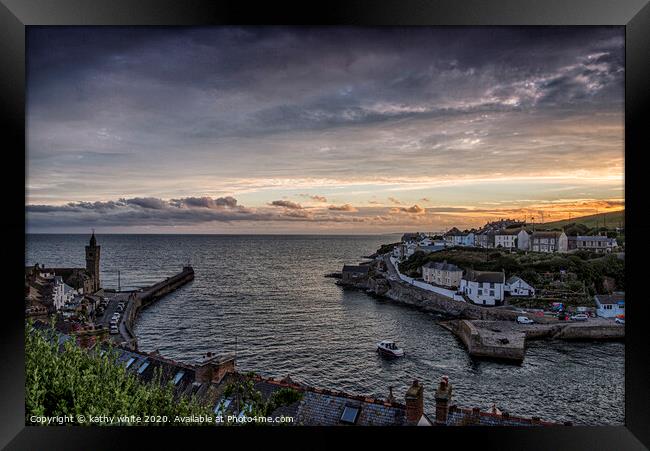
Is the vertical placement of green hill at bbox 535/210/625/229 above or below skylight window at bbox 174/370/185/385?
A: above

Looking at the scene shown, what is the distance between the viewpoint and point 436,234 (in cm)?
413

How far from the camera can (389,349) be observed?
12.7ft

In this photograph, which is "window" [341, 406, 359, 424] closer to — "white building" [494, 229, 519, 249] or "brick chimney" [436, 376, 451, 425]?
"brick chimney" [436, 376, 451, 425]

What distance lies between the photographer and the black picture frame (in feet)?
9.91

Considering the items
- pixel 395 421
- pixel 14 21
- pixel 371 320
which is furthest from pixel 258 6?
pixel 395 421

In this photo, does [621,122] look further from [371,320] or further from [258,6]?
[258,6]

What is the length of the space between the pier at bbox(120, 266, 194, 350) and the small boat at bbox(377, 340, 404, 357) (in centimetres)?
200

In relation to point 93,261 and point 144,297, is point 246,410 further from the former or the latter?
point 93,261

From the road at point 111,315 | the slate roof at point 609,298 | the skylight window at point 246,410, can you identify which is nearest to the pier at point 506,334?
the slate roof at point 609,298

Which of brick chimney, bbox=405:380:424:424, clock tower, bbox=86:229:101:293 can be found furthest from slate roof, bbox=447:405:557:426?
clock tower, bbox=86:229:101:293

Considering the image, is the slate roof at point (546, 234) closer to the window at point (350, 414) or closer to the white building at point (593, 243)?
the white building at point (593, 243)

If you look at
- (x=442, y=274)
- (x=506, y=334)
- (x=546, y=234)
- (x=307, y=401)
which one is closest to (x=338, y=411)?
(x=307, y=401)

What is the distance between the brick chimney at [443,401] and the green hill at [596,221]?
1764 mm

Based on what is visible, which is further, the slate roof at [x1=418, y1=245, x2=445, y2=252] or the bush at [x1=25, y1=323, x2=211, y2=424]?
the slate roof at [x1=418, y1=245, x2=445, y2=252]
